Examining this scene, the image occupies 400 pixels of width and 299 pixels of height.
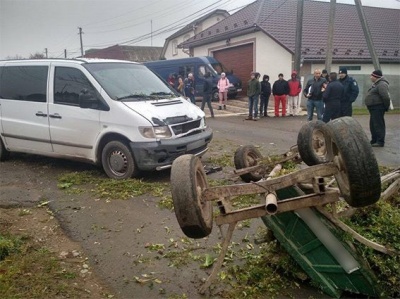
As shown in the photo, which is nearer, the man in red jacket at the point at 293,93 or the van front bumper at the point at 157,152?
the van front bumper at the point at 157,152

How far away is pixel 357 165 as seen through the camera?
100 inches

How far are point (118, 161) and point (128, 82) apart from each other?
4.83 feet

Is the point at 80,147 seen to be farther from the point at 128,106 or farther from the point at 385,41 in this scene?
the point at 385,41

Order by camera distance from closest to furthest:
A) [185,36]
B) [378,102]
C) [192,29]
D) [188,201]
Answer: [188,201] → [378,102] → [192,29] → [185,36]

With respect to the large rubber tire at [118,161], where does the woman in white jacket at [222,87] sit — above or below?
above

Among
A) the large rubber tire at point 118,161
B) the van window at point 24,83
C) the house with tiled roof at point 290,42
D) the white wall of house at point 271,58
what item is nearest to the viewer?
the large rubber tire at point 118,161

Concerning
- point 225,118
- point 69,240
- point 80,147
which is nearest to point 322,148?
point 69,240

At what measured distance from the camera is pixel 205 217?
9.63 ft

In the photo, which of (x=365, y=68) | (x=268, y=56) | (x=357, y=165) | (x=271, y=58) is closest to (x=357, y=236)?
(x=357, y=165)

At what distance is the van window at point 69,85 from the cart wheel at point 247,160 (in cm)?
263

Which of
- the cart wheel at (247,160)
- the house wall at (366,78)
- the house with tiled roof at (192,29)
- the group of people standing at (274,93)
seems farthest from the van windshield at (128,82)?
the house with tiled roof at (192,29)

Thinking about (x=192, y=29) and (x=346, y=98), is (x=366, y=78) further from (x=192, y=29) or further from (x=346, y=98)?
(x=192, y=29)

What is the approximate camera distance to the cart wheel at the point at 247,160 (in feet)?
17.4

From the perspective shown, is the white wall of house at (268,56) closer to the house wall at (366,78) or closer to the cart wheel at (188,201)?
the house wall at (366,78)
